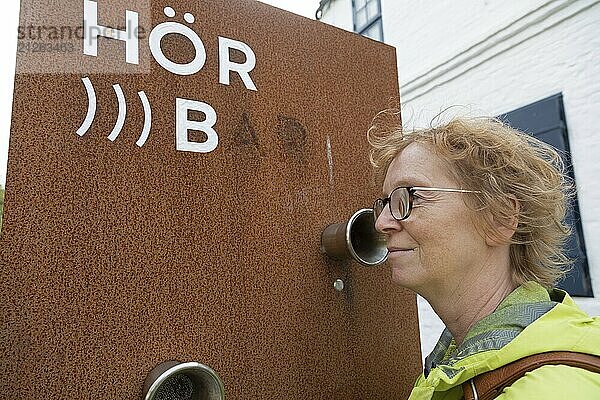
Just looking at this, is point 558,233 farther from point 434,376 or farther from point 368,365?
point 368,365

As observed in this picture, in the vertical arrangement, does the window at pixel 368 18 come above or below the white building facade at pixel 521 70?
above

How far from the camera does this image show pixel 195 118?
1366mm

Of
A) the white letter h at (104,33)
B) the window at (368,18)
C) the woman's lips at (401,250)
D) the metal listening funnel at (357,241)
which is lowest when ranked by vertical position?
the woman's lips at (401,250)

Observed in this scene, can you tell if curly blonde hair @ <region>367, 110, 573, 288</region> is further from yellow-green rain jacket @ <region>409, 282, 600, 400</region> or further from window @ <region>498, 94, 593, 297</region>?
window @ <region>498, 94, 593, 297</region>

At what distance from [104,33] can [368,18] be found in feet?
16.7

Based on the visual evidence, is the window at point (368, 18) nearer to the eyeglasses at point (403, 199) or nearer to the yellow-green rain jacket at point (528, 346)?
the eyeglasses at point (403, 199)

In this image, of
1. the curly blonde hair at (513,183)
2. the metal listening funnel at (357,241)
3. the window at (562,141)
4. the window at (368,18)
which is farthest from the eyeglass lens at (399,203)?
the window at (368,18)

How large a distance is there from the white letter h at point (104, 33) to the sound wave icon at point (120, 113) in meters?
0.08

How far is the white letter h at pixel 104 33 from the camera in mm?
1238

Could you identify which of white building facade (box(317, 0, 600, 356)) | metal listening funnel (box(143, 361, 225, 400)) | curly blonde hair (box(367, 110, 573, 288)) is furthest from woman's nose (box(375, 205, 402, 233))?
white building facade (box(317, 0, 600, 356))

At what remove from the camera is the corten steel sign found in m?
1.12

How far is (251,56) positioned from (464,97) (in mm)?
3208

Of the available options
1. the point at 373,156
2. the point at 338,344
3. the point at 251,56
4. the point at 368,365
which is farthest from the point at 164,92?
the point at 368,365

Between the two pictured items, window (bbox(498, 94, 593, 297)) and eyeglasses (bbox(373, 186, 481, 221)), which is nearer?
eyeglasses (bbox(373, 186, 481, 221))
